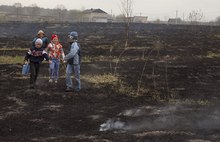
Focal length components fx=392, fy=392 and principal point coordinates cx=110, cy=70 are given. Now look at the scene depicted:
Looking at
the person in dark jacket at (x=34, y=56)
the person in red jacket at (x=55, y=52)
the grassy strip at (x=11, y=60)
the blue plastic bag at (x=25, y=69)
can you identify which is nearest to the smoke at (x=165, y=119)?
the person in dark jacket at (x=34, y=56)

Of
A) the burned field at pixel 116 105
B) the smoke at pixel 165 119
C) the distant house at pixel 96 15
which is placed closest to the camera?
the burned field at pixel 116 105

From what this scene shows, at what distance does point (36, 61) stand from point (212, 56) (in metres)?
13.3

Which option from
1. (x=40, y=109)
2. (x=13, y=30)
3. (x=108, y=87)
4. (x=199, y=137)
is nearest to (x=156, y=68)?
(x=108, y=87)

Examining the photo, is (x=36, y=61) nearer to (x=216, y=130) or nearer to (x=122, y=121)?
(x=122, y=121)

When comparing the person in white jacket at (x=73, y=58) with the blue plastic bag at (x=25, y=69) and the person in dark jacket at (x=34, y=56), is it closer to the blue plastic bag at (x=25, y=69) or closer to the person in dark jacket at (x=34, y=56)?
the person in dark jacket at (x=34, y=56)

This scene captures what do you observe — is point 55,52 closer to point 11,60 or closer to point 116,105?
point 116,105

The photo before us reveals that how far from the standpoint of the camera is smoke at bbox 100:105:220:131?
8.02 meters

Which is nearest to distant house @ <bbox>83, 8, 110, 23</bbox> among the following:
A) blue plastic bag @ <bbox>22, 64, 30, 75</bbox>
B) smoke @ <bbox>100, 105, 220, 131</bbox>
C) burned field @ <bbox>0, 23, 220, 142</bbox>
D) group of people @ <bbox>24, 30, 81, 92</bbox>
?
burned field @ <bbox>0, 23, 220, 142</bbox>

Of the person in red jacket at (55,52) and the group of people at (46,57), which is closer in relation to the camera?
the group of people at (46,57)

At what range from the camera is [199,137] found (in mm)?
7207

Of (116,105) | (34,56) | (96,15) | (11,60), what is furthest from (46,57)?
(96,15)

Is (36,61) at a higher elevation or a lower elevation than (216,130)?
higher

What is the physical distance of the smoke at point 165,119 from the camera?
802 cm

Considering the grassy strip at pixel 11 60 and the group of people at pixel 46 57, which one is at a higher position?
the group of people at pixel 46 57
